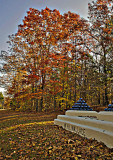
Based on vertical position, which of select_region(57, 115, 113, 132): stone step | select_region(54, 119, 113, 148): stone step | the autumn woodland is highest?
the autumn woodland

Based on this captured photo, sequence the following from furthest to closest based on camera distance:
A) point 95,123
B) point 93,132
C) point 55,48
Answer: point 55,48
point 95,123
point 93,132

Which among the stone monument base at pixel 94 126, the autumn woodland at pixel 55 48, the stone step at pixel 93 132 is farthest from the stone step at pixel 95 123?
the autumn woodland at pixel 55 48

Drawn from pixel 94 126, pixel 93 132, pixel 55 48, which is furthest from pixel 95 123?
pixel 55 48

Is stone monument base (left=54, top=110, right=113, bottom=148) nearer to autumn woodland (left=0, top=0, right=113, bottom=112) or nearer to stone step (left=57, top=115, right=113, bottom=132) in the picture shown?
stone step (left=57, top=115, right=113, bottom=132)

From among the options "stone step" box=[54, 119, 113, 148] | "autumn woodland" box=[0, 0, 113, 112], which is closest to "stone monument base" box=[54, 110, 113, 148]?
"stone step" box=[54, 119, 113, 148]

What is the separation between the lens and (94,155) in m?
4.12

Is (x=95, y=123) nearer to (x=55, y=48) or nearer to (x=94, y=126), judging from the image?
(x=94, y=126)

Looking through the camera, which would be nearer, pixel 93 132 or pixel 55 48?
pixel 93 132

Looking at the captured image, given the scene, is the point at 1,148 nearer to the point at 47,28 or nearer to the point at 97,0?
the point at 47,28

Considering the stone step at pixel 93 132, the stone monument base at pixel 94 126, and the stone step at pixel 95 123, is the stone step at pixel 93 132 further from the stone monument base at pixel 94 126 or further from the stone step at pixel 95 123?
the stone step at pixel 95 123

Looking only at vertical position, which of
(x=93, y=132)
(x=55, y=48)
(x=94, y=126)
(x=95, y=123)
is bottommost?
(x=93, y=132)

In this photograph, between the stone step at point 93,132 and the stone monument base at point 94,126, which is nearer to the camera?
the stone step at point 93,132

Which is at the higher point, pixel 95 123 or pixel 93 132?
pixel 95 123

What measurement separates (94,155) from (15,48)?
18855mm
